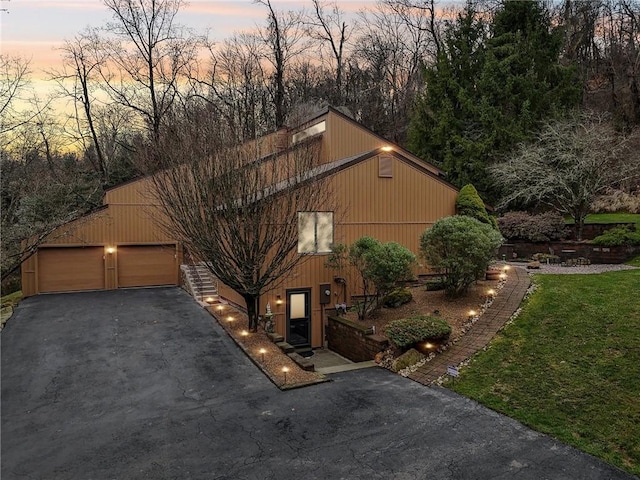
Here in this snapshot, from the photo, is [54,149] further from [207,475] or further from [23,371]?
[207,475]

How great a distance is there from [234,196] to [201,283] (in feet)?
24.2

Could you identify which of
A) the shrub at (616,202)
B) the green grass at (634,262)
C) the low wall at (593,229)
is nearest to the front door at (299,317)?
the green grass at (634,262)

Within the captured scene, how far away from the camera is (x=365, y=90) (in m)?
32.8

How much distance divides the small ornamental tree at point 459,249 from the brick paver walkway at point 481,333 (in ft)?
3.80

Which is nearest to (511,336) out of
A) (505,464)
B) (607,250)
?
(505,464)

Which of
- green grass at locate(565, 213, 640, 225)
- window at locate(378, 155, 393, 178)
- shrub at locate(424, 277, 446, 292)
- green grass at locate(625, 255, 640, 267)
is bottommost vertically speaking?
shrub at locate(424, 277, 446, 292)

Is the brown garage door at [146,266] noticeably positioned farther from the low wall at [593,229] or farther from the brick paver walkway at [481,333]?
the low wall at [593,229]

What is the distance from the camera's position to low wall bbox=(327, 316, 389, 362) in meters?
11.5

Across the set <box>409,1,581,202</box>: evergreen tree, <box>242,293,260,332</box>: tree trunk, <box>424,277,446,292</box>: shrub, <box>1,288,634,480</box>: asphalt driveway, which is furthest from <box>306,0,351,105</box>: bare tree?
<box>1,288,634,480</box>: asphalt driveway

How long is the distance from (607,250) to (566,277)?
443cm

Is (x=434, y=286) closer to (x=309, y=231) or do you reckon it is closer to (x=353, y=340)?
(x=353, y=340)

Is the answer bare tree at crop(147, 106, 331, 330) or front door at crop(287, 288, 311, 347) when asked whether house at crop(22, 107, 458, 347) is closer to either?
front door at crop(287, 288, 311, 347)

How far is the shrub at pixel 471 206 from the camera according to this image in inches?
622

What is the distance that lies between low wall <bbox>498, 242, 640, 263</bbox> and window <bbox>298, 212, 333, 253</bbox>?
31.4ft
